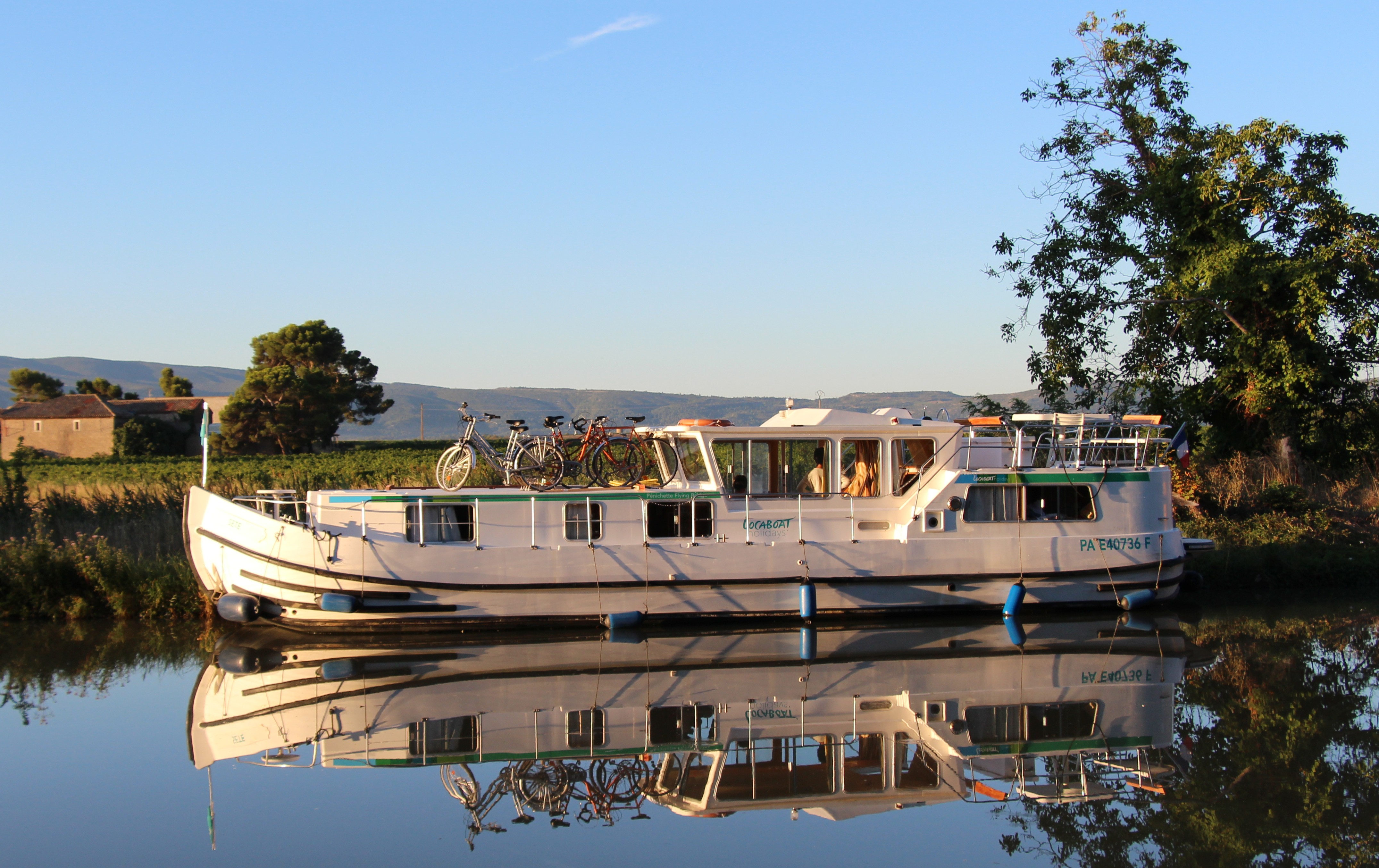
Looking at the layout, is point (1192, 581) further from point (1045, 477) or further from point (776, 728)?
point (776, 728)

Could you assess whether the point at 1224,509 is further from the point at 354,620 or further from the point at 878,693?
the point at 354,620

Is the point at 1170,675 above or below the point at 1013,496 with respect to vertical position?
below

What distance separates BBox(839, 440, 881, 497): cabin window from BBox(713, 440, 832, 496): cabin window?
0.32 metres

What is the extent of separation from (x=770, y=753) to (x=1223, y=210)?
17608mm

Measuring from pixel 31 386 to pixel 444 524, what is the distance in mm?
110306

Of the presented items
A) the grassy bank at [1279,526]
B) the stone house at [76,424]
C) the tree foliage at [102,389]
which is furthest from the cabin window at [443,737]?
the tree foliage at [102,389]

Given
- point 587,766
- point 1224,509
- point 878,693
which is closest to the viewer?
point 587,766

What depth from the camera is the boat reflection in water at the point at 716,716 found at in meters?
8.05

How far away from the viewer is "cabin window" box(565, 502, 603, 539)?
538 inches

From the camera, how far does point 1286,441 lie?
70.6 ft

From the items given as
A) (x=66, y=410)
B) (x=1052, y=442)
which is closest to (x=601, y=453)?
(x=1052, y=442)

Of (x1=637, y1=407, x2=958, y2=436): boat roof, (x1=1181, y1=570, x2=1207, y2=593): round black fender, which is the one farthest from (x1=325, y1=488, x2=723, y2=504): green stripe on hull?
(x1=1181, y1=570, x2=1207, y2=593): round black fender

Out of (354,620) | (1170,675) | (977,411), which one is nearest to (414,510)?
(354,620)

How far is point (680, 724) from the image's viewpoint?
9484 mm
